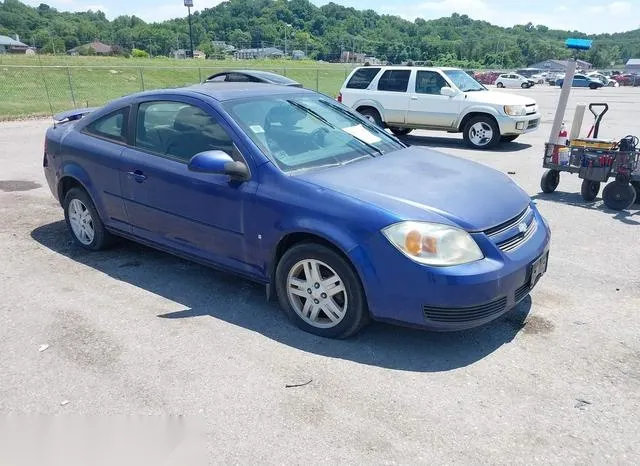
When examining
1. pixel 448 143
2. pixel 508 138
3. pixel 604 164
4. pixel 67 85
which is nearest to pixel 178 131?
pixel 604 164

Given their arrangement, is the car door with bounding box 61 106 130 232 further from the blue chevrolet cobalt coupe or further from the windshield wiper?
the windshield wiper

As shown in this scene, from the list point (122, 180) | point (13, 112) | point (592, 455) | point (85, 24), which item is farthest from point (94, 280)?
point (85, 24)

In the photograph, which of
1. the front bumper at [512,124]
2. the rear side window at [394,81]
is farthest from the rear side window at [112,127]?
the rear side window at [394,81]

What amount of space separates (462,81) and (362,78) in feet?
8.04

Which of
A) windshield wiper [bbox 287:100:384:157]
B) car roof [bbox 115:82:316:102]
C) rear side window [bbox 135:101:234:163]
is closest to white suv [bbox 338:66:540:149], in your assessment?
car roof [bbox 115:82:316:102]

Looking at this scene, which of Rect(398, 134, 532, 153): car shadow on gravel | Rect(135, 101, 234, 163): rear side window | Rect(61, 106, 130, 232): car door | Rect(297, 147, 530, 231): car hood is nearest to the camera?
Rect(297, 147, 530, 231): car hood

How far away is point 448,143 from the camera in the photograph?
12891 mm

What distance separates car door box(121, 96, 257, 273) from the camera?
3926 millimetres

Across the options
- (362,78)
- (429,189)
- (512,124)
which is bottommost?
(512,124)

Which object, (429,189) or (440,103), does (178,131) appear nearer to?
(429,189)

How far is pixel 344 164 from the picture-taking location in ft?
13.1

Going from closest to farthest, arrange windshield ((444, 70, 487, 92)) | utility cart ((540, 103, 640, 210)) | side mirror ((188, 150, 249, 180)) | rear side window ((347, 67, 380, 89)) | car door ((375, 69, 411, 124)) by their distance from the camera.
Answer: side mirror ((188, 150, 249, 180)) → utility cart ((540, 103, 640, 210)) → windshield ((444, 70, 487, 92)) → car door ((375, 69, 411, 124)) → rear side window ((347, 67, 380, 89))

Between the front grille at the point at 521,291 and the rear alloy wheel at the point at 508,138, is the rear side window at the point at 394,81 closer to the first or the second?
the rear alloy wheel at the point at 508,138

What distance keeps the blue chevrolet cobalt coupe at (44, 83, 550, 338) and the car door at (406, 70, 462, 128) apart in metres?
8.00
